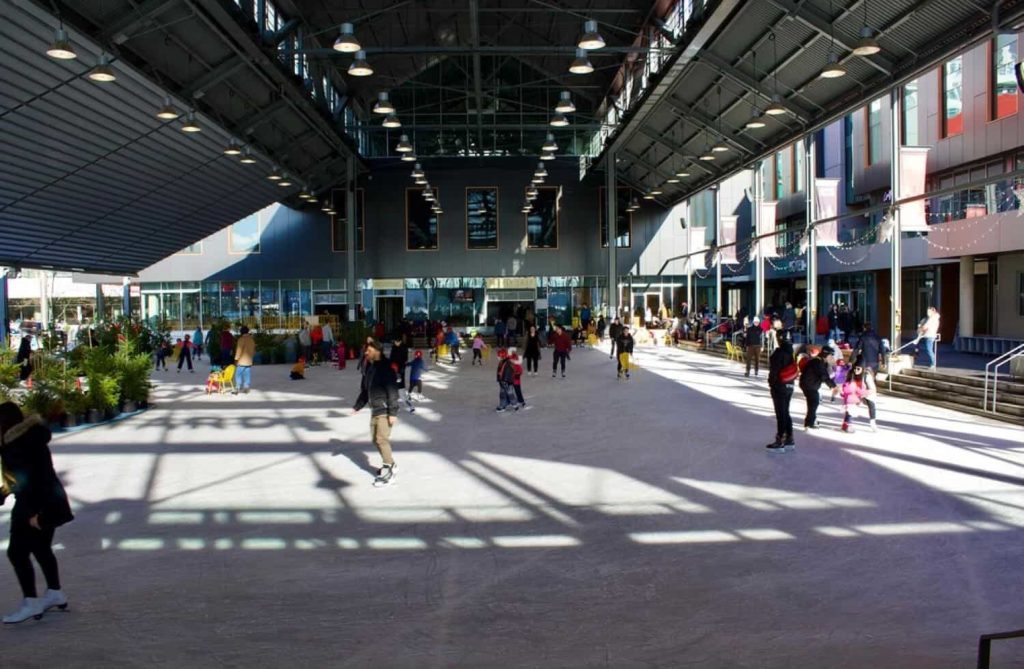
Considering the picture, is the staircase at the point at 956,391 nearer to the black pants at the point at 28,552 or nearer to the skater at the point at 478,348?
the skater at the point at 478,348

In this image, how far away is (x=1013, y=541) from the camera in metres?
6.26

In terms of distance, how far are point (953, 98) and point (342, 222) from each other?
27.6 m

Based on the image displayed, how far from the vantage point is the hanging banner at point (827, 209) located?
2077cm

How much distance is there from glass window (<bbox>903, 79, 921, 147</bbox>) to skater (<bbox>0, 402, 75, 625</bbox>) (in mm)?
30198

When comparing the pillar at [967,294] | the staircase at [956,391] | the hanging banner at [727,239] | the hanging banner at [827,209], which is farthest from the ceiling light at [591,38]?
the pillar at [967,294]

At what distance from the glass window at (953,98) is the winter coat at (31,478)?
27.7 m

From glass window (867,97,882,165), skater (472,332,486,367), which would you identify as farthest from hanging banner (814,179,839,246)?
glass window (867,97,882,165)

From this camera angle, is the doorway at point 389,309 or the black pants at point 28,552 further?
the doorway at point 389,309

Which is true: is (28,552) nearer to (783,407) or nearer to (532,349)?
(783,407)

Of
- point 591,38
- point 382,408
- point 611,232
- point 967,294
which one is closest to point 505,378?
point 382,408

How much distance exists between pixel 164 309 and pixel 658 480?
39458 millimetres

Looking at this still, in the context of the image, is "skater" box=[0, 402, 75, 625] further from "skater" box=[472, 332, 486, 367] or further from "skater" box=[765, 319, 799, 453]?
"skater" box=[472, 332, 486, 367]

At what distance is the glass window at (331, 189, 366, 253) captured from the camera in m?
40.1

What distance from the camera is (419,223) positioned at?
40656 mm
